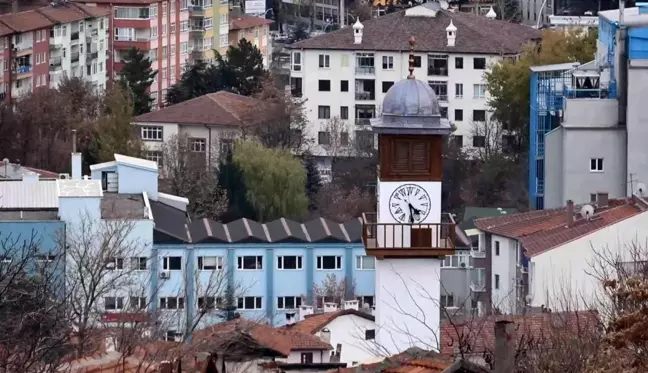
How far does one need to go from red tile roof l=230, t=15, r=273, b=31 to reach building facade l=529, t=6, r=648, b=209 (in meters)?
42.3

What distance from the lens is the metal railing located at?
95.3 ft

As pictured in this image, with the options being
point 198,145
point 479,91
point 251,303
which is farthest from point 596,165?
point 479,91

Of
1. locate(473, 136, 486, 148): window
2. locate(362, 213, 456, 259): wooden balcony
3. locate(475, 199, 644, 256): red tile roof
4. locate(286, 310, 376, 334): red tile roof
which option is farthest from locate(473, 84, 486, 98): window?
locate(362, 213, 456, 259): wooden balcony

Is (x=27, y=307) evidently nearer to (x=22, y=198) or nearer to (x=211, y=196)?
(x=22, y=198)

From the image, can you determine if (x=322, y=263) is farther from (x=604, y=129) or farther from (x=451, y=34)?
(x=451, y=34)

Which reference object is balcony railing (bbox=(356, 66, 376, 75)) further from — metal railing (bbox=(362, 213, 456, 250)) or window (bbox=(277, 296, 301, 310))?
metal railing (bbox=(362, 213, 456, 250))

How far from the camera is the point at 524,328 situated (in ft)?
81.7

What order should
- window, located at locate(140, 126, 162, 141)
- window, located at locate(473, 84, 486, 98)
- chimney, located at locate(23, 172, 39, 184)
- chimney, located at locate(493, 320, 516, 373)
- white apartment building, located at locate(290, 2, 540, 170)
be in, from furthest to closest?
white apartment building, located at locate(290, 2, 540, 170), window, located at locate(473, 84, 486, 98), window, located at locate(140, 126, 162, 141), chimney, located at locate(23, 172, 39, 184), chimney, located at locate(493, 320, 516, 373)

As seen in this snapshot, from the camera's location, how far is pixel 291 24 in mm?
107750

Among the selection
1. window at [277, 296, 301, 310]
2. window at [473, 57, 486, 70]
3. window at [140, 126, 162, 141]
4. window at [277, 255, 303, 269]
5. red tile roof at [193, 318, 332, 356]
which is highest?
window at [473, 57, 486, 70]

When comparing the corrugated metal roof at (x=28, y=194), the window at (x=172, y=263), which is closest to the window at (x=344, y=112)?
the corrugated metal roof at (x=28, y=194)

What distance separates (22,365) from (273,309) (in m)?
29.6

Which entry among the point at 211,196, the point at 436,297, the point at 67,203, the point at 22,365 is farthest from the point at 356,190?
the point at 22,365

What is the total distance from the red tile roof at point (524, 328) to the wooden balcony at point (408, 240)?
35.5 inches
